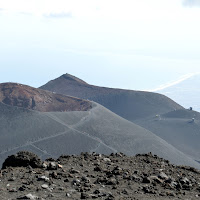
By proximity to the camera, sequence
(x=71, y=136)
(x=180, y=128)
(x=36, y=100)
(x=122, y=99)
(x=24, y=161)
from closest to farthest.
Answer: (x=24, y=161) → (x=71, y=136) → (x=36, y=100) → (x=180, y=128) → (x=122, y=99)

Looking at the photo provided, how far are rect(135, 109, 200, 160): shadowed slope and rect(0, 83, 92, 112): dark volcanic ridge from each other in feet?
24.6

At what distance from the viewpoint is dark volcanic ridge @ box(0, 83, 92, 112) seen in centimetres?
4244

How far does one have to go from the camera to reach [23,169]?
9.05m

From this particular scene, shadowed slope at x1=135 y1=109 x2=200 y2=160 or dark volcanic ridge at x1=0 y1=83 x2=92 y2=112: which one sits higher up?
dark volcanic ridge at x1=0 y1=83 x2=92 y2=112

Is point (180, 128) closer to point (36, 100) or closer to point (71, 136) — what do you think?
point (36, 100)

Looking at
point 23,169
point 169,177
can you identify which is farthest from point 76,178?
point 169,177

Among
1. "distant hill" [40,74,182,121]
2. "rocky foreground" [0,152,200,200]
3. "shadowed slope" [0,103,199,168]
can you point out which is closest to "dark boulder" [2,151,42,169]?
"rocky foreground" [0,152,200,200]

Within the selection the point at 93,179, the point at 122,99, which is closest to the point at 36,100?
the point at 122,99

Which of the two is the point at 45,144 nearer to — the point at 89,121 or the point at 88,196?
the point at 89,121

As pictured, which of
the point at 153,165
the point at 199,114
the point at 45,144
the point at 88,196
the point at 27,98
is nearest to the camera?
the point at 88,196

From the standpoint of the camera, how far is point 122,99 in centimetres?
5553

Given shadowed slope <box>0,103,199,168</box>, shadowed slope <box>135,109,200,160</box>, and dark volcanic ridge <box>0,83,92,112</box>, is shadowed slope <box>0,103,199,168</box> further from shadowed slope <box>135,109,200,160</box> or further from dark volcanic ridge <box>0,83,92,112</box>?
dark volcanic ridge <box>0,83,92,112</box>

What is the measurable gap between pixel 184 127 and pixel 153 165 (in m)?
34.7

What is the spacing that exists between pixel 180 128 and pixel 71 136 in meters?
16.6
